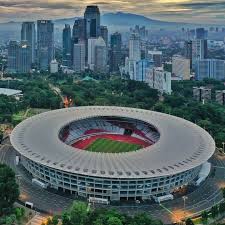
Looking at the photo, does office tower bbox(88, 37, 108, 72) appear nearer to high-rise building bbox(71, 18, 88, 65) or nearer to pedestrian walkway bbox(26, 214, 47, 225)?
high-rise building bbox(71, 18, 88, 65)

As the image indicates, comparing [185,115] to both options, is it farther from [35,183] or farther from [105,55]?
[105,55]

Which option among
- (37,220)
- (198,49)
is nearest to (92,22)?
(198,49)

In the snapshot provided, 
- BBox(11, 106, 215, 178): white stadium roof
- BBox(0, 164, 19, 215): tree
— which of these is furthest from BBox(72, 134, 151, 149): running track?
BBox(0, 164, 19, 215): tree

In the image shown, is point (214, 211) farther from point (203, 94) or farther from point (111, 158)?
point (203, 94)

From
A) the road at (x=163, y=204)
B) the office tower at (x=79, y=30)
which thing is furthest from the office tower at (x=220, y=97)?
the office tower at (x=79, y=30)

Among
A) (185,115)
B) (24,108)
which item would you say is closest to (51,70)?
(24,108)

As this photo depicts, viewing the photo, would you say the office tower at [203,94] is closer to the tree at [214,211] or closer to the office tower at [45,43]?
the tree at [214,211]
